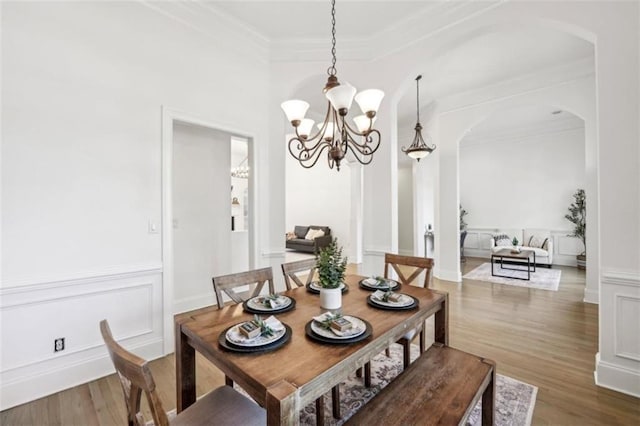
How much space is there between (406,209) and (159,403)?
8220mm

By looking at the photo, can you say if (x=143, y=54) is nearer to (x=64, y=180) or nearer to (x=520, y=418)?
(x=64, y=180)

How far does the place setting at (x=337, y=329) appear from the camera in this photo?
1283 mm

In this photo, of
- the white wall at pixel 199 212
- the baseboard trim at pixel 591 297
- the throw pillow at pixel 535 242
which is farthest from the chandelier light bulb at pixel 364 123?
the throw pillow at pixel 535 242

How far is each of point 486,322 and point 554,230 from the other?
4.89m

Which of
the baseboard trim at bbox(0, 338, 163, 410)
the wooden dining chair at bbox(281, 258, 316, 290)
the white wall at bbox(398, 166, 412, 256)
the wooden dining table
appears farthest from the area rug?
the baseboard trim at bbox(0, 338, 163, 410)

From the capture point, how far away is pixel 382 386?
2.14 meters

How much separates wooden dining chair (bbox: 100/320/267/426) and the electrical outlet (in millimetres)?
1607

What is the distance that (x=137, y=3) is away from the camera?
2.49m

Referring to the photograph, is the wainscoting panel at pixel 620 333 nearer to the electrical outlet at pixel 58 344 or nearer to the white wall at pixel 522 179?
the electrical outlet at pixel 58 344

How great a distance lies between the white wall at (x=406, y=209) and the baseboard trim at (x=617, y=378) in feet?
19.8

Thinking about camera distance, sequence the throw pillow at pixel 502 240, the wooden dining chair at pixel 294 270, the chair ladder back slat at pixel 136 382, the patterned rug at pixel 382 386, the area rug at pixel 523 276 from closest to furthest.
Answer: the chair ladder back slat at pixel 136 382 < the patterned rug at pixel 382 386 < the wooden dining chair at pixel 294 270 < the area rug at pixel 523 276 < the throw pillow at pixel 502 240

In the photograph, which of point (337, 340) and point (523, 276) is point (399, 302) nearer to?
point (337, 340)

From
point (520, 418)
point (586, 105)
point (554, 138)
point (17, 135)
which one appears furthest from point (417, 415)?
point (554, 138)

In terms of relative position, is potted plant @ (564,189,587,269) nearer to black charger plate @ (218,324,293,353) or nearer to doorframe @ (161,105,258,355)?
black charger plate @ (218,324,293,353)
